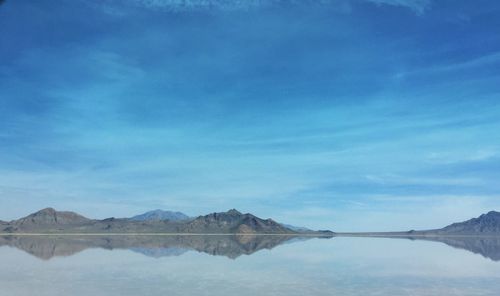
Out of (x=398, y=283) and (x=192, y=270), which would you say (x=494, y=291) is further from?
(x=192, y=270)

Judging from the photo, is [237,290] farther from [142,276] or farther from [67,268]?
[67,268]

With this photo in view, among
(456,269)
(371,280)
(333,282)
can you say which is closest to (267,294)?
(333,282)

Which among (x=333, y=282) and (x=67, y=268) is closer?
(x=333, y=282)

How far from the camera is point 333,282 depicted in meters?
31.9

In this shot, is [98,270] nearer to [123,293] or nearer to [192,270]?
[192,270]

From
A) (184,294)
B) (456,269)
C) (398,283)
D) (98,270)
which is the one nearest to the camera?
(184,294)

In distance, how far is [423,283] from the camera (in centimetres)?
3222

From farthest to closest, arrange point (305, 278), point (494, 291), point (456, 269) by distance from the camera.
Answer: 1. point (456, 269)
2. point (305, 278)
3. point (494, 291)

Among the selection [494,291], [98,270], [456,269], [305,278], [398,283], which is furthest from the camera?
[456,269]

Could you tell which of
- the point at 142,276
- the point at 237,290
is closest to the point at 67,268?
the point at 142,276

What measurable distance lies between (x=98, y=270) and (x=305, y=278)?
15.1 meters

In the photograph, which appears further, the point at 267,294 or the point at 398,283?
the point at 398,283

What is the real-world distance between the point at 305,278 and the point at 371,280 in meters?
4.12

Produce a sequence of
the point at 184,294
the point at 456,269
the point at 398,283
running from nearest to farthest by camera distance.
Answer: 1. the point at 184,294
2. the point at 398,283
3. the point at 456,269
